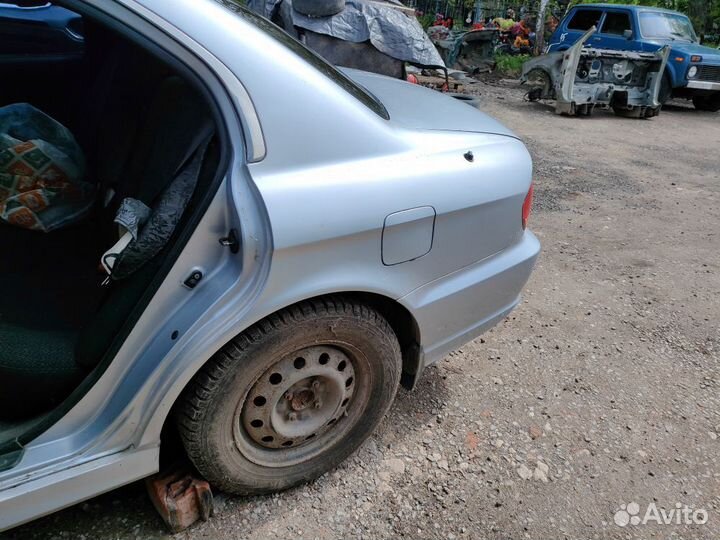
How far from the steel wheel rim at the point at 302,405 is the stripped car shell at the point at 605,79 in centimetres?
880

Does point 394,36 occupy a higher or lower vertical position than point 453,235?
higher

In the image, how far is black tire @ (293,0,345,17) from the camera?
6.63 m

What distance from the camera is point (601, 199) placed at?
5.38 meters

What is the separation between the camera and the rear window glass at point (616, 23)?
10641mm

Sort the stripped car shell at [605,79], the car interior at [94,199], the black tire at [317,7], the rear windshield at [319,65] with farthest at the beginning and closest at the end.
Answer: the stripped car shell at [605,79] → the black tire at [317,7] → the rear windshield at [319,65] → the car interior at [94,199]

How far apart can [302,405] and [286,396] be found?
0.29ft

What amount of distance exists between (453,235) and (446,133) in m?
0.38

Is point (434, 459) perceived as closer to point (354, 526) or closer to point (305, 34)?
point (354, 526)

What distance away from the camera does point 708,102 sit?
1124 centimetres

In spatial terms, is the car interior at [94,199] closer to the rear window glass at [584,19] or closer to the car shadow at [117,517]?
the car shadow at [117,517]

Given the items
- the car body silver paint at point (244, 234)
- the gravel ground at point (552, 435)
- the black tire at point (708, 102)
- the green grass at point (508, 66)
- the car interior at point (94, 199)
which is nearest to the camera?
the car body silver paint at point (244, 234)

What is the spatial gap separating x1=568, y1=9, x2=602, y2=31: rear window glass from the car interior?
36.2ft

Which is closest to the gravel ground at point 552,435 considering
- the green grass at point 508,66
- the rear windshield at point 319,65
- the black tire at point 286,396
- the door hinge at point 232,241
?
the black tire at point 286,396

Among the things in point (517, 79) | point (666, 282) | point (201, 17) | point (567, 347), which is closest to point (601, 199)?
point (666, 282)
